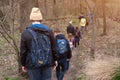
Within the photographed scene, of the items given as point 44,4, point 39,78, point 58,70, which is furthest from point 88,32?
point 39,78

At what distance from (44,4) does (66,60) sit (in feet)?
79.3

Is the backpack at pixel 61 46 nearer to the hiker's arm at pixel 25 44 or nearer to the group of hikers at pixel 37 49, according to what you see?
the group of hikers at pixel 37 49

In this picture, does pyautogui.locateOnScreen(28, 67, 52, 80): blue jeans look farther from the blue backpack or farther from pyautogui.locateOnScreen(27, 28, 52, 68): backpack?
the blue backpack

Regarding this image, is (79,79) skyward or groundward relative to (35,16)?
groundward

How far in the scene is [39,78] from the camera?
17.1 ft

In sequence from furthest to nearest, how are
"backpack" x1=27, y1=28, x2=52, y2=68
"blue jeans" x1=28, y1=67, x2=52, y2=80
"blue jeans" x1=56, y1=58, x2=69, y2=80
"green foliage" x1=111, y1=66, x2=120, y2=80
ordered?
"blue jeans" x1=56, y1=58, x2=69, y2=80
"green foliage" x1=111, y1=66, x2=120, y2=80
"blue jeans" x1=28, y1=67, x2=52, y2=80
"backpack" x1=27, y1=28, x2=52, y2=68

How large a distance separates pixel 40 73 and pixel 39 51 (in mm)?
451

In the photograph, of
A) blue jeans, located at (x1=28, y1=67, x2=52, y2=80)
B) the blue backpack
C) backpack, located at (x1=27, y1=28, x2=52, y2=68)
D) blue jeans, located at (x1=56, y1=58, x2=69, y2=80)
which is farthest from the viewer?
blue jeans, located at (x1=56, y1=58, x2=69, y2=80)

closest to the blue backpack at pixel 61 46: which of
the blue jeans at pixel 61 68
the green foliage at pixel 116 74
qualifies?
the blue jeans at pixel 61 68

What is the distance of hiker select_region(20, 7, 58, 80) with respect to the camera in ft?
16.1

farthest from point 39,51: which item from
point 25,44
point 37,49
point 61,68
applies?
point 61,68

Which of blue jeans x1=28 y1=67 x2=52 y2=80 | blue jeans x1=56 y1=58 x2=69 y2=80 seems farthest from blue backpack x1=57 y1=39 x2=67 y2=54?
blue jeans x1=28 y1=67 x2=52 y2=80

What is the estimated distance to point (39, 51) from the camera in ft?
16.1

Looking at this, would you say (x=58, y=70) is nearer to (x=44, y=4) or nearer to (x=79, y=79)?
(x=79, y=79)
